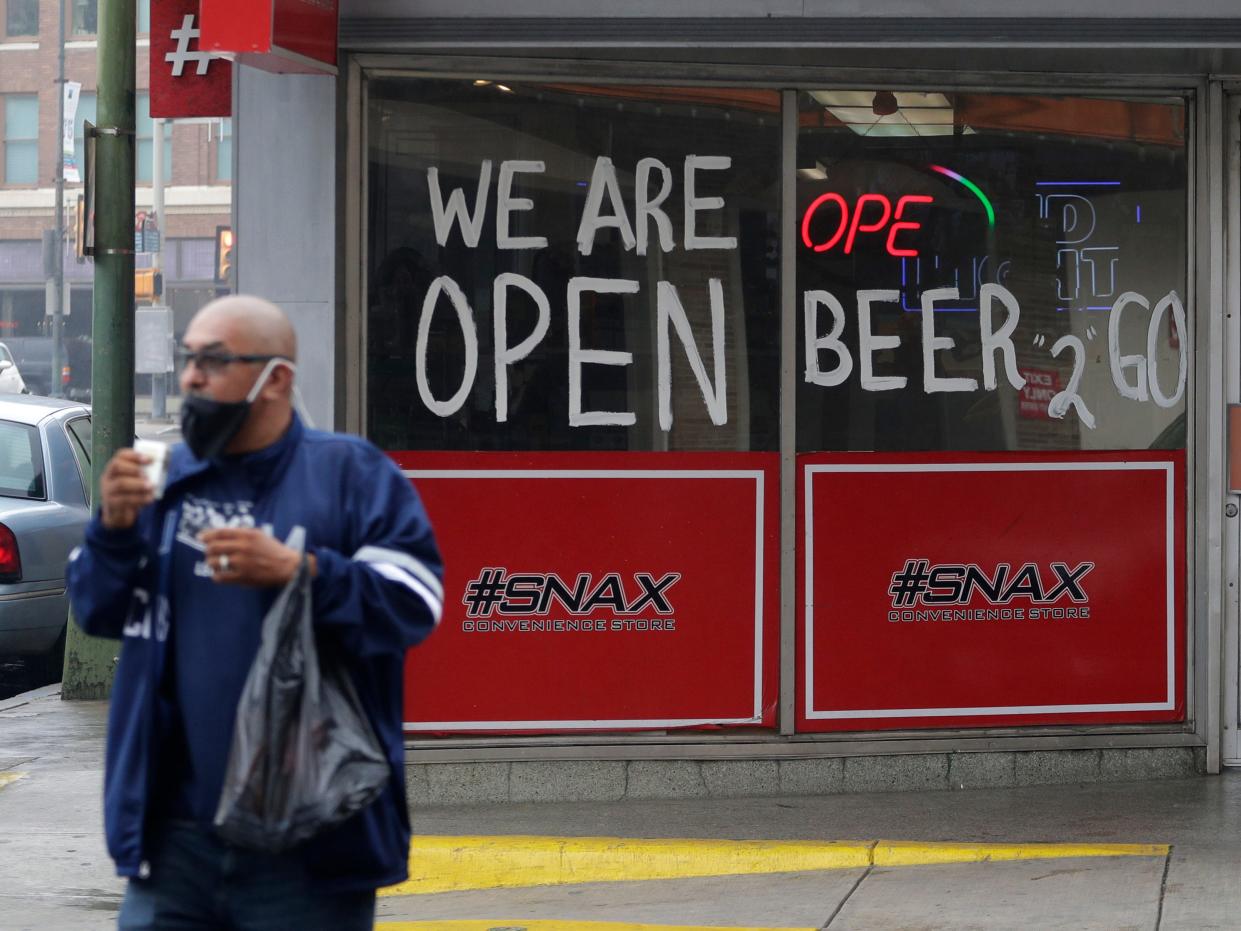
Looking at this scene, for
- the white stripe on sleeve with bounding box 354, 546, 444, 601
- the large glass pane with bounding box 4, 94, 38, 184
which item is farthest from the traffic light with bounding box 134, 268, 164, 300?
the white stripe on sleeve with bounding box 354, 546, 444, 601

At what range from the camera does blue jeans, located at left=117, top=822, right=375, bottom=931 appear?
3150 millimetres

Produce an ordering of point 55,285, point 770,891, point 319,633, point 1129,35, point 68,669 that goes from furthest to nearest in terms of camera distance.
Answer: point 55,285
point 68,669
point 1129,35
point 770,891
point 319,633

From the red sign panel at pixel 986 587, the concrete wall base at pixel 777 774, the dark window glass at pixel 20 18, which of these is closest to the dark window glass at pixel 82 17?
the dark window glass at pixel 20 18

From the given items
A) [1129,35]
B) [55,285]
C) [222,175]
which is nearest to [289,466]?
[1129,35]

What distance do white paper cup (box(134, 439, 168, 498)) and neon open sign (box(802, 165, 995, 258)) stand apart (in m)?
4.43

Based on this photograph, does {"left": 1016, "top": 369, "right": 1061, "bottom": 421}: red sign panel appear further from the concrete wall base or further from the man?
the man

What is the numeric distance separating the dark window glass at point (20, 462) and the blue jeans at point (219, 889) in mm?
7723

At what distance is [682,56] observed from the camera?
22.8ft

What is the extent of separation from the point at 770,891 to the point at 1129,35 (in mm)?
3422

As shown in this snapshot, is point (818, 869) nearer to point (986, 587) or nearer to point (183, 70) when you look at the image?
point (986, 587)

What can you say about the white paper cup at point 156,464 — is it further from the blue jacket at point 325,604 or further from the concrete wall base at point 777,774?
the concrete wall base at point 777,774

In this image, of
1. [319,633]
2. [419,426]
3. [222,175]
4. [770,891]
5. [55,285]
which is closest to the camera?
[319,633]

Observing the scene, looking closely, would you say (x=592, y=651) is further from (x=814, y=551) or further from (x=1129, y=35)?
(x=1129, y=35)

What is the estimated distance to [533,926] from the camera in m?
5.71
